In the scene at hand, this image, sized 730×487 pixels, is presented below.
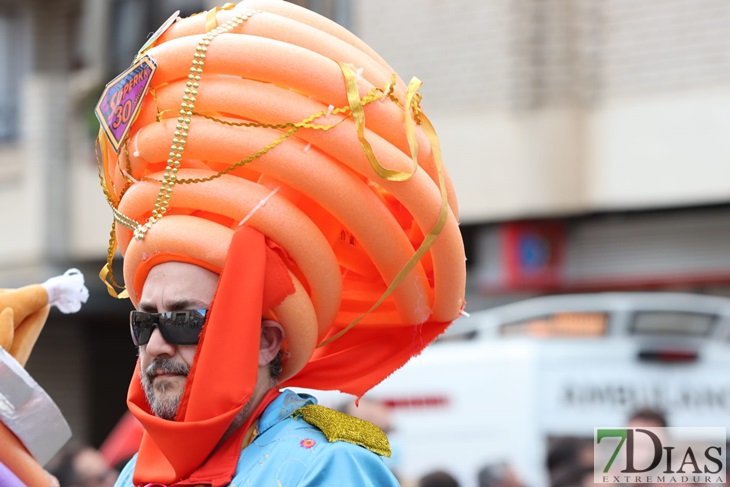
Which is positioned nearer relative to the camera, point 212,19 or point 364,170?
point 364,170

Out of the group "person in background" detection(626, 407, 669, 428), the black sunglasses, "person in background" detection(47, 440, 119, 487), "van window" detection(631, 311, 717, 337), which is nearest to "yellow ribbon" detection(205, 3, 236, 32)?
the black sunglasses

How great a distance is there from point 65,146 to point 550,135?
582 cm

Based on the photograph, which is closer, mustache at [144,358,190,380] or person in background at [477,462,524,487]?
mustache at [144,358,190,380]

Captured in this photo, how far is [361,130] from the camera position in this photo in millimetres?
2906

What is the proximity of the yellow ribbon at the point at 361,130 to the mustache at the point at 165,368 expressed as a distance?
2.01ft

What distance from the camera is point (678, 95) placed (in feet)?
33.8

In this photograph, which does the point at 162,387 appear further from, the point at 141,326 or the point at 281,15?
the point at 281,15

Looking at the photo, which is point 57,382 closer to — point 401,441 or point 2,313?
point 401,441

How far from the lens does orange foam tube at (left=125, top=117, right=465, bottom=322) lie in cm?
292

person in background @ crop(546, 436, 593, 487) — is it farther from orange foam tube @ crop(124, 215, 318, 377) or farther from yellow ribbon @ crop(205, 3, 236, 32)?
yellow ribbon @ crop(205, 3, 236, 32)

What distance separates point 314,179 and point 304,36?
0.35m

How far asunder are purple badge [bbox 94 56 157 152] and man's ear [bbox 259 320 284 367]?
56 centimetres

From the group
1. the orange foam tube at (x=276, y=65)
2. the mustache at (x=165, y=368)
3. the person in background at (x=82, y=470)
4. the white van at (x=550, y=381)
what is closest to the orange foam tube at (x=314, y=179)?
the orange foam tube at (x=276, y=65)

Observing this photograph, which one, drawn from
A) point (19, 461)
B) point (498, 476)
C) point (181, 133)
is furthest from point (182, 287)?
point (498, 476)
